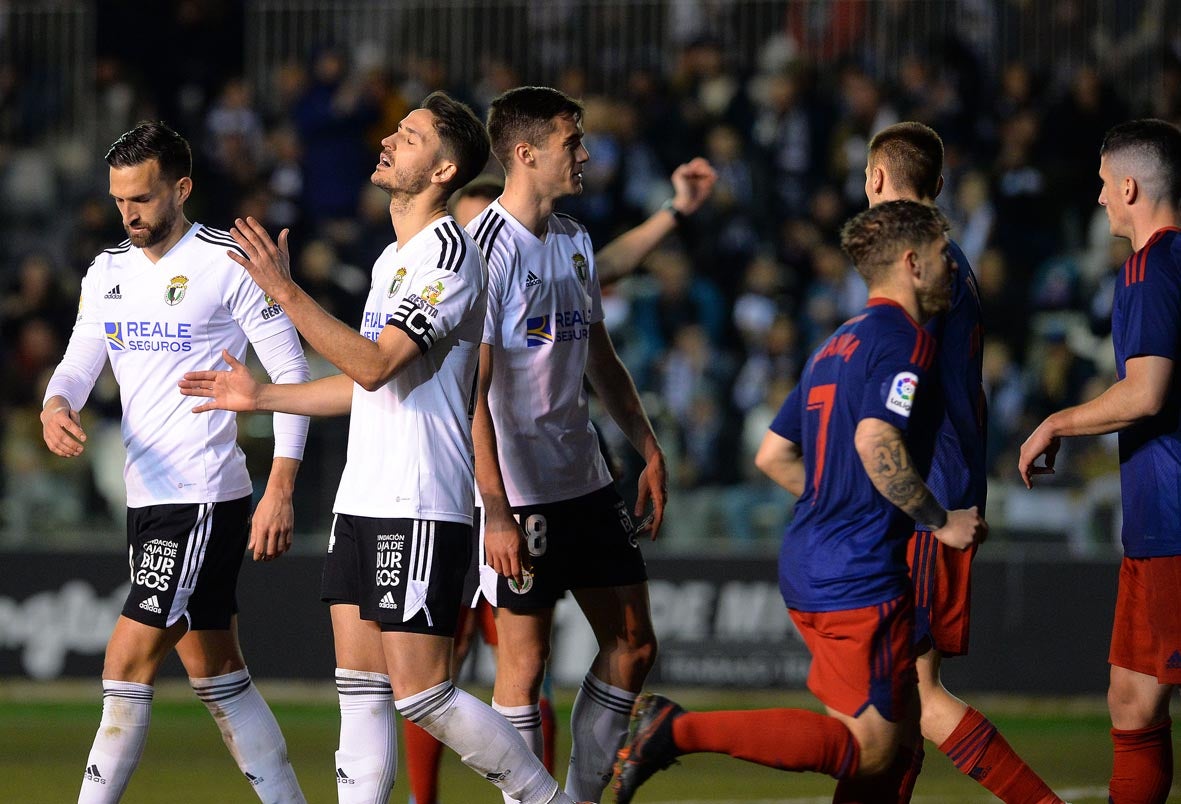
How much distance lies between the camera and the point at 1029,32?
46.4 ft

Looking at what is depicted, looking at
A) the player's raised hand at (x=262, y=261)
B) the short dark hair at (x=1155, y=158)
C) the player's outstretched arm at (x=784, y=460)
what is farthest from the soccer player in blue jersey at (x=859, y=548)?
the player's raised hand at (x=262, y=261)

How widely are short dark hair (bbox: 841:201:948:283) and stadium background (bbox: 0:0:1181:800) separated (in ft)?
18.7

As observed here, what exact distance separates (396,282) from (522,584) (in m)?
1.21

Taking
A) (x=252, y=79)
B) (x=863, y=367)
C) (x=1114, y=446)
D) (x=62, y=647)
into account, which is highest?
(x=252, y=79)

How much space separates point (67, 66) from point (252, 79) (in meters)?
1.72

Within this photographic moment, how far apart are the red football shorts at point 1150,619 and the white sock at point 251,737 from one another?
294cm

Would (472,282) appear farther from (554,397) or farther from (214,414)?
(214,414)

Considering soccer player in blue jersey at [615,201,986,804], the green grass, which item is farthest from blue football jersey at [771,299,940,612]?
the green grass

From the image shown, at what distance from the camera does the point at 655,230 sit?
6754 millimetres

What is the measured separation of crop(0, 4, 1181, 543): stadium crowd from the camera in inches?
462

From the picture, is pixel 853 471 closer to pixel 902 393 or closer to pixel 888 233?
pixel 902 393

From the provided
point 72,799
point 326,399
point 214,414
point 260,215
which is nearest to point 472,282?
point 326,399

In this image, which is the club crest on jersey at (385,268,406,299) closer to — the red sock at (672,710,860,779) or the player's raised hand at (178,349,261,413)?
the player's raised hand at (178,349,261,413)

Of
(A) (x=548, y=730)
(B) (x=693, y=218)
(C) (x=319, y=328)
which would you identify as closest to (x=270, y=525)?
(C) (x=319, y=328)
